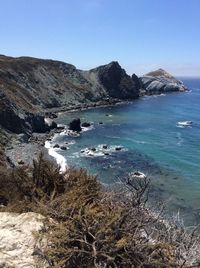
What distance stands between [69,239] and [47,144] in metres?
56.7

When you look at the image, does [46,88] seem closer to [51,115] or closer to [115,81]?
[51,115]

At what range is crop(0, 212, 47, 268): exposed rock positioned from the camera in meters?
9.64

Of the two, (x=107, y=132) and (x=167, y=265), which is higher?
(x=167, y=265)

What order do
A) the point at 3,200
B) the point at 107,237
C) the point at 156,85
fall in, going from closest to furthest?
the point at 107,237 → the point at 3,200 → the point at 156,85

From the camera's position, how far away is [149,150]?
201ft

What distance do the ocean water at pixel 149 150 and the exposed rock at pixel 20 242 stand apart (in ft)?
41.2

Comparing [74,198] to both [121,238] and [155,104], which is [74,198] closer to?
[121,238]

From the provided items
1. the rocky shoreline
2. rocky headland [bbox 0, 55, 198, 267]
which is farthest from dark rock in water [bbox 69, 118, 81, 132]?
the rocky shoreline

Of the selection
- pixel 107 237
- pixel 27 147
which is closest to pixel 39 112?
pixel 27 147

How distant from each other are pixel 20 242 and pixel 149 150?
51.9m

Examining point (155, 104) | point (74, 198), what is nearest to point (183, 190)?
point (74, 198)

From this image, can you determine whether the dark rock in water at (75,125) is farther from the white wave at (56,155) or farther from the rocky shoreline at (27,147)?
the white wave at (56,155)

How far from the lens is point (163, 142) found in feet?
223

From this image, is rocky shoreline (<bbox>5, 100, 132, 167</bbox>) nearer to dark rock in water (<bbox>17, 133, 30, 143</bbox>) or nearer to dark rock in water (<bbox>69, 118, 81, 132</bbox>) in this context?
dark rock in water (<bbox>17, 133, 30, 143</bbox>)
